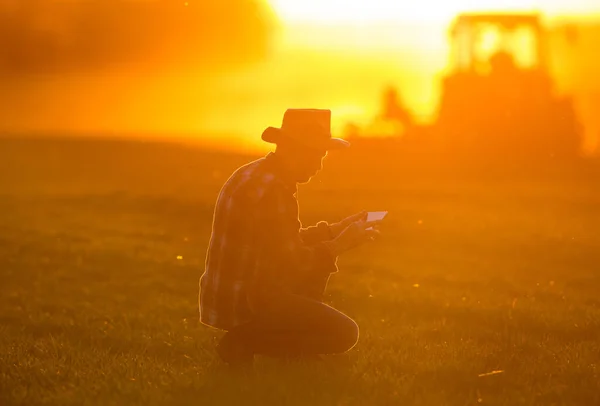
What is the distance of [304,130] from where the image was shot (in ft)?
18.9

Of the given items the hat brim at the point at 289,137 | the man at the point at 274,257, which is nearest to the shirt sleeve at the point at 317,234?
the man at the point at 274,257

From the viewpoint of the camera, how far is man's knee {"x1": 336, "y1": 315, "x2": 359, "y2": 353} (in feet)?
19.4

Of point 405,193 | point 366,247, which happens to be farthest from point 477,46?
point 366,247

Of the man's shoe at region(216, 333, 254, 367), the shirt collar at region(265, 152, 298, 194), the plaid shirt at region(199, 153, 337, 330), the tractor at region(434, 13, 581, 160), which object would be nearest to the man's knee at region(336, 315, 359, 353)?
the plaid shirt at region(199, 153, 337, 330)

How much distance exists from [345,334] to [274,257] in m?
0.69

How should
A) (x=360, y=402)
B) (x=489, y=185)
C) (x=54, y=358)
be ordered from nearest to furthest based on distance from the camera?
(x=360, y=402) → (x=54, y=358) → (x=489, y=185)

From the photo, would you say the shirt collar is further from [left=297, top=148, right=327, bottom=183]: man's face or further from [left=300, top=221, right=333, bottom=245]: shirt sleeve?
[left=300, top=221, right=333, bottom=245]: shirt sleeve

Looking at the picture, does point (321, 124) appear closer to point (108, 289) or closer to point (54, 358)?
point (54, 358)

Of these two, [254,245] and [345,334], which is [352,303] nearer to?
[345,334]

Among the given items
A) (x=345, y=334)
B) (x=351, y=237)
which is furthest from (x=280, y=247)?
(x=345, y=334)

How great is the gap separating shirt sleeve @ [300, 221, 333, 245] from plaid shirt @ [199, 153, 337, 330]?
1.14 feet

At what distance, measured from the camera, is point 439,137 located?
24.6 metres

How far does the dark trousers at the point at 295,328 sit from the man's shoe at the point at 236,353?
0.08 ft

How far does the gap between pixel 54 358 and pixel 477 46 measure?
1998cm
